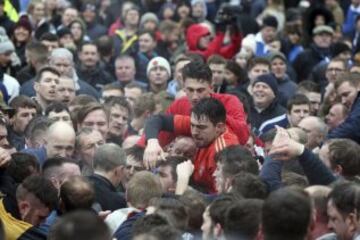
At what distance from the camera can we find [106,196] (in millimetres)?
10273

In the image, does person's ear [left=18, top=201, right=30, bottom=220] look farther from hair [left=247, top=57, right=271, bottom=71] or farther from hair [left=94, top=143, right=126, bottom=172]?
hair [left=247, top=57, right=271, bottom=71]

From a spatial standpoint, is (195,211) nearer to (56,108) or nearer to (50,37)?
(56,108)

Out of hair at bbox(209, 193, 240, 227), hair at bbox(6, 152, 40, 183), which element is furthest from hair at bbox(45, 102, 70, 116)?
hair at bbox(209, 193, 240, 227)

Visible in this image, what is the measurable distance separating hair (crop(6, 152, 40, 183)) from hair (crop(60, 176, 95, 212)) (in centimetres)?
107

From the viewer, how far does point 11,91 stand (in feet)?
51.6

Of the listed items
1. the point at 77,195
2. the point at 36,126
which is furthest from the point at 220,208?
the point at 36,126

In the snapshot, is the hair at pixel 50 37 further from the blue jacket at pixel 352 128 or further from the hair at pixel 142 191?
the hair at pixel 142 191

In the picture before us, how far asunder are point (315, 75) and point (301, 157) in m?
9.33

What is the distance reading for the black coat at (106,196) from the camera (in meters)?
10.2

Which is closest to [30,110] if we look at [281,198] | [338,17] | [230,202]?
[230,202]

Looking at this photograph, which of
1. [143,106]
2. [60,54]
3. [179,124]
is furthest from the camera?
[60,54]

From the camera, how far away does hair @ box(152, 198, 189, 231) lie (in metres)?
8.68

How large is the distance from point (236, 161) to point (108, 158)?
1201 millimetres

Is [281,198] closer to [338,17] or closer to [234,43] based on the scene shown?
[234,43]
